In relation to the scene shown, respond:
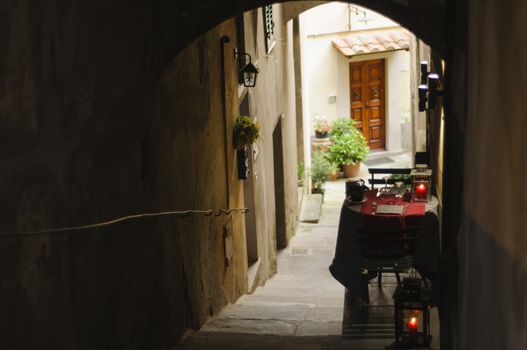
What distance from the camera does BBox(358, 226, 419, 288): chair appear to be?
24.3 ft

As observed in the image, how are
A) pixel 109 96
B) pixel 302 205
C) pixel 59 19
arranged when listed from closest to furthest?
pixel 59 19 → pixel 109 96 → pixel 302 205

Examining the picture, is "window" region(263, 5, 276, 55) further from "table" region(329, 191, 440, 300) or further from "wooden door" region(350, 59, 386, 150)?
"wooden door" region(350, 59, 386, 150)

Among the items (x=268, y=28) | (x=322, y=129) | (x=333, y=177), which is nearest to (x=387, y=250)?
(x=268, y=28)

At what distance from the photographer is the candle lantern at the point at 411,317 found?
20.4 ft

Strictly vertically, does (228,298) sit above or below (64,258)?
below

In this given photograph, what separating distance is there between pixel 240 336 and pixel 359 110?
A: 538 inches

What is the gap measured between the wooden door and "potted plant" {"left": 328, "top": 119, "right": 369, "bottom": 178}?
5.98 feet

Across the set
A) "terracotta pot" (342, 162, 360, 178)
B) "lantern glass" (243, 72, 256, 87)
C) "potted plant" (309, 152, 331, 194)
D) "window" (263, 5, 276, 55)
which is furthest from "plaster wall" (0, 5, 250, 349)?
"terracotta pot" (342, 162, 360, 178)

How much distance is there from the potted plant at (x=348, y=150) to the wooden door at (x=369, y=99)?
1824mm

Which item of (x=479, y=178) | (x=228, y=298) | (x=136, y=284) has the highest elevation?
(x=479, y=178)

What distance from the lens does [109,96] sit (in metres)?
4.79

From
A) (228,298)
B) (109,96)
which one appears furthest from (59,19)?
(228,298)

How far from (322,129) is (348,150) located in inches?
41.7

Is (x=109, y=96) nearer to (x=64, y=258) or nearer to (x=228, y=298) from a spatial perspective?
A: (x=64, y=258)
